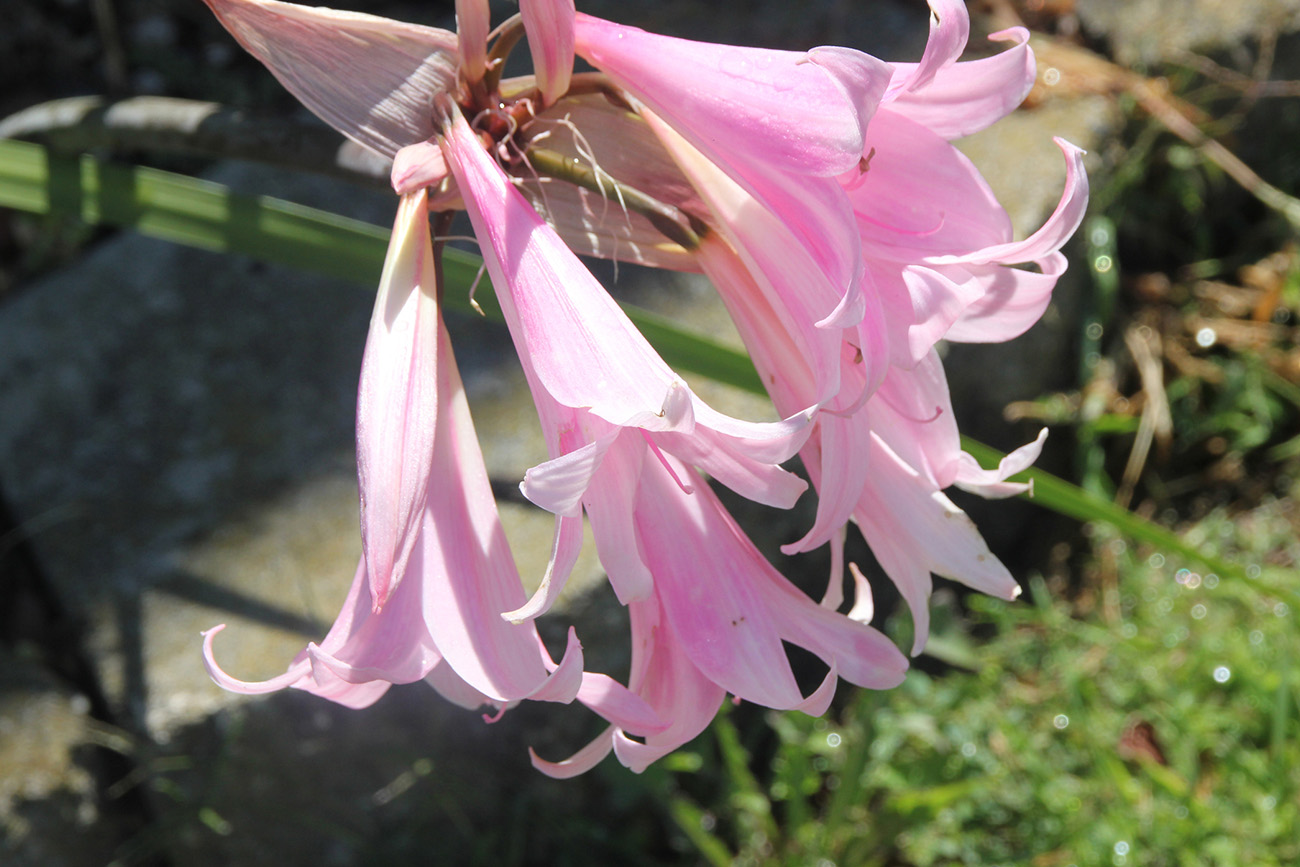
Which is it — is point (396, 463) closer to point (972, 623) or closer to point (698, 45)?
point (698, 45)

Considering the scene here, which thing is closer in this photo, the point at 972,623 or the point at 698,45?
the point at 698,45

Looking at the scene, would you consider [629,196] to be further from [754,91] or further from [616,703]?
[616,703]

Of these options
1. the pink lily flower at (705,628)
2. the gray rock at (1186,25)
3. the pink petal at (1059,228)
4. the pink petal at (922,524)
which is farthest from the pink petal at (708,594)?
the gray rock at (1186,25)

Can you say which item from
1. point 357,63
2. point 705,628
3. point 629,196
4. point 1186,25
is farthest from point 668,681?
point 1186,25

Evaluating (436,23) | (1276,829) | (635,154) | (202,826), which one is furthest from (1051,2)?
(202,826)

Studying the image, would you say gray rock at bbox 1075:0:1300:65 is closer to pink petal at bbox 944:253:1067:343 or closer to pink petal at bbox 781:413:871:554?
pink petal at bbox 944:253:1067:343

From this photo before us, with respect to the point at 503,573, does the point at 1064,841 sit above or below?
below

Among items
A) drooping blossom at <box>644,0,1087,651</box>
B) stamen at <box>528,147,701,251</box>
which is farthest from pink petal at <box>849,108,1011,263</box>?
stamen at <box>528,147,701,251</box>

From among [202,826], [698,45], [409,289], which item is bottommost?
[202,826]
